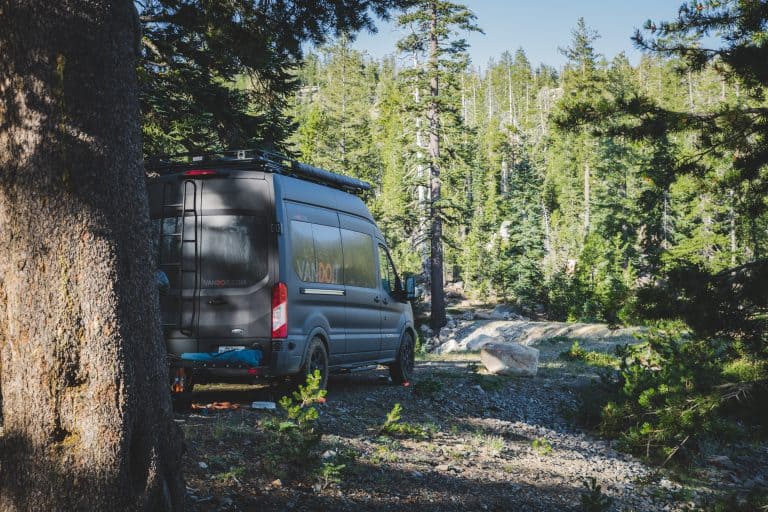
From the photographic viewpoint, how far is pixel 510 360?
14.5 meters

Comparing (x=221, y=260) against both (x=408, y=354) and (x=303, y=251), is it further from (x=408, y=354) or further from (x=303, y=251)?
(x=408, y=354)

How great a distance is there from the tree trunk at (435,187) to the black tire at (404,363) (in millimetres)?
17009

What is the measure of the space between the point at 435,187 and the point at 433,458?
23156 mm

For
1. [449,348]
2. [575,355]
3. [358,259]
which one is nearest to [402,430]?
[358,259]

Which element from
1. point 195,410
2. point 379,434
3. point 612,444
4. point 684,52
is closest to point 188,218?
point 195,410

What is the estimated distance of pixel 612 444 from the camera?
33.1ft

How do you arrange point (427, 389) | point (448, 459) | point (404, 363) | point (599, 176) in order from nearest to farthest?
point (448, 459) → point (427, 389) → point (404, 363) → point (599, 176)

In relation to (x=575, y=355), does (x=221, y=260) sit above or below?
above

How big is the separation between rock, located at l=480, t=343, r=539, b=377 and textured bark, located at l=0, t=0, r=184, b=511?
11662mm

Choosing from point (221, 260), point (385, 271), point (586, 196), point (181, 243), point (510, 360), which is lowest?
point (510, 360)

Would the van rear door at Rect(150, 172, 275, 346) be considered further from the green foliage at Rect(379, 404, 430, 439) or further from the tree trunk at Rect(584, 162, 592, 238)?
the tree trunk at Rect(584, 162, 592, 238)

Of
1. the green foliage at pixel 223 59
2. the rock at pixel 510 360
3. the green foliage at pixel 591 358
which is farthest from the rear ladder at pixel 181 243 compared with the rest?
the green foliage at pixel 591 358

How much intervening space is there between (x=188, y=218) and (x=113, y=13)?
15.9 ft

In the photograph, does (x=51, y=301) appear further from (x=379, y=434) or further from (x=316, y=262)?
(x=316, y=262)
